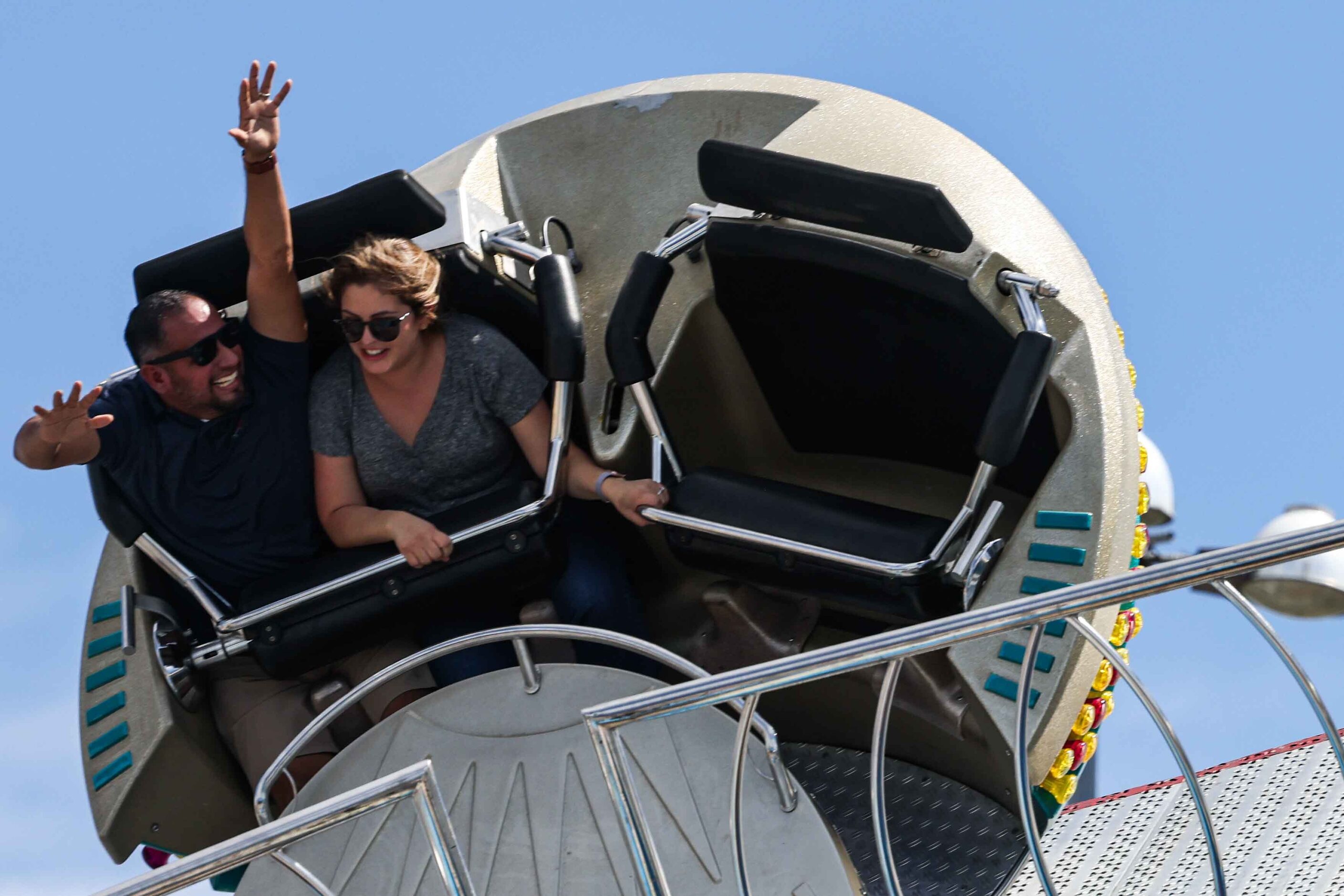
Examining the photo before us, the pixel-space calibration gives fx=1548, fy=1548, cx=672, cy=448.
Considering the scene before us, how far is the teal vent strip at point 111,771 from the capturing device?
9.04ft

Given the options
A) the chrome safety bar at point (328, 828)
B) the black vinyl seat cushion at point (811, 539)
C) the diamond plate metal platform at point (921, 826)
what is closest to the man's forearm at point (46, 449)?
the chrome safety bar at point (328, 828)

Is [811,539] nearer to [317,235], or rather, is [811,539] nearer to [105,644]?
[317,235]

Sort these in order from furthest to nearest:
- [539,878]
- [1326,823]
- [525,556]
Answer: [1326,823]
[525,556]
[539,878]

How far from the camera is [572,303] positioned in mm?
2582

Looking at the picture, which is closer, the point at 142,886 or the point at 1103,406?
the point at 142,886

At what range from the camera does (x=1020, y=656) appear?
240cm

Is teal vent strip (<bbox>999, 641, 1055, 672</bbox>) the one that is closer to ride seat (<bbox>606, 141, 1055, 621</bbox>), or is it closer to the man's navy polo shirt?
ride seat (<bbox>606, 141, 1055, 621</bbox>)

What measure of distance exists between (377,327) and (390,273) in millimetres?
97

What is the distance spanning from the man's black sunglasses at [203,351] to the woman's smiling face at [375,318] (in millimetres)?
207

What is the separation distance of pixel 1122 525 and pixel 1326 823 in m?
1.56

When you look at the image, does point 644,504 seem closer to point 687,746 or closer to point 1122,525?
point 687,746

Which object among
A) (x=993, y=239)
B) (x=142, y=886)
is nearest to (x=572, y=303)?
(x=993, y=239)

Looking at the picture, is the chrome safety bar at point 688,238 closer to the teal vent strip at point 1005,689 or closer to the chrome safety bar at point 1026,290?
the chrome safety bar at point 1026,290

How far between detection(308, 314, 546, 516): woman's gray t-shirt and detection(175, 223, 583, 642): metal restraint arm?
10 centimetres
